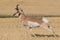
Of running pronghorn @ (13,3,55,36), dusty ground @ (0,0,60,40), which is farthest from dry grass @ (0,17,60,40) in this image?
running pronghorn @ (13,3,55,36)

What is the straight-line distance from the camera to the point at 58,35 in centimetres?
1148

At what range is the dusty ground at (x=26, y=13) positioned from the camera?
1145 centimetres

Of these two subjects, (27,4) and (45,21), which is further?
(27,4)

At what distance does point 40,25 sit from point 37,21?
7.8 inches

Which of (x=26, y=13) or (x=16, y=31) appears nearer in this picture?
(x=16, y=31)

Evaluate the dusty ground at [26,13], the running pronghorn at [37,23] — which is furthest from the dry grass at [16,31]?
the running pronghorn at [37,23]

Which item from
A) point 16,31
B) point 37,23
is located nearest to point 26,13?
point 16,31

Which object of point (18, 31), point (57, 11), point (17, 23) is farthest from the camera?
point (57, 11)

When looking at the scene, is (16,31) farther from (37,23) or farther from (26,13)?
(26,13)

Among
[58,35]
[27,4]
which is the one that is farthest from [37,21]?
[27,4]

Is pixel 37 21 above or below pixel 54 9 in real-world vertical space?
above

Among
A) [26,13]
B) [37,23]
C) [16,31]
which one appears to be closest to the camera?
[37,23]

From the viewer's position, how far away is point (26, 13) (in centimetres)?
1816

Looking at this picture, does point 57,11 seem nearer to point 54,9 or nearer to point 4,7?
point 54,9
